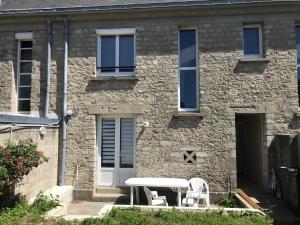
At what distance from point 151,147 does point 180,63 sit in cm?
264

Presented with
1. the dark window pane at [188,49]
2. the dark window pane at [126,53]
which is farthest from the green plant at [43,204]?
the dark window pane at [188,49]

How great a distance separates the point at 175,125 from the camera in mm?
9141

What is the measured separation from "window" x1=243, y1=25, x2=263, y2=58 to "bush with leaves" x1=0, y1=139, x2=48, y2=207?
6.40m

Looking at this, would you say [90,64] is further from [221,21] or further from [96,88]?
[221,21]

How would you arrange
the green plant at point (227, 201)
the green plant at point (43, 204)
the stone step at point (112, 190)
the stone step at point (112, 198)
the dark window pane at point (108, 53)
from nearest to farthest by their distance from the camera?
the green plant at point (43, 204) → the green plant at point (227, 201) → the stone step at point (112, 198) → the stone step at point (112, 190) → the dark window pane at point (108, 53)

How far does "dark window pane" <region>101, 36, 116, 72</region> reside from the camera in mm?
9719

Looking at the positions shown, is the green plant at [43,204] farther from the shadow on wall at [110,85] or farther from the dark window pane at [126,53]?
the dark window pane at [126,53]

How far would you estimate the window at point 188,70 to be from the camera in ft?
30.9

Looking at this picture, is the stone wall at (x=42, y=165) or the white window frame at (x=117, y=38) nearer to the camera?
the stone wall at (x=42, y=165)

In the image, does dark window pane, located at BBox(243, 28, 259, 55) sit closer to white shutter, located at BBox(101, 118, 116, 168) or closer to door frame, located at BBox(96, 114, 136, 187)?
door frame, located at BBox(96, 114, 136, 187)

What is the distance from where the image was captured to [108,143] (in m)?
9.62

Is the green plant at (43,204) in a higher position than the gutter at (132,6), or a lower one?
lower

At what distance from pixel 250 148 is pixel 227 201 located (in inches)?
119

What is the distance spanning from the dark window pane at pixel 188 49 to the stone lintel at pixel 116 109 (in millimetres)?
1835
